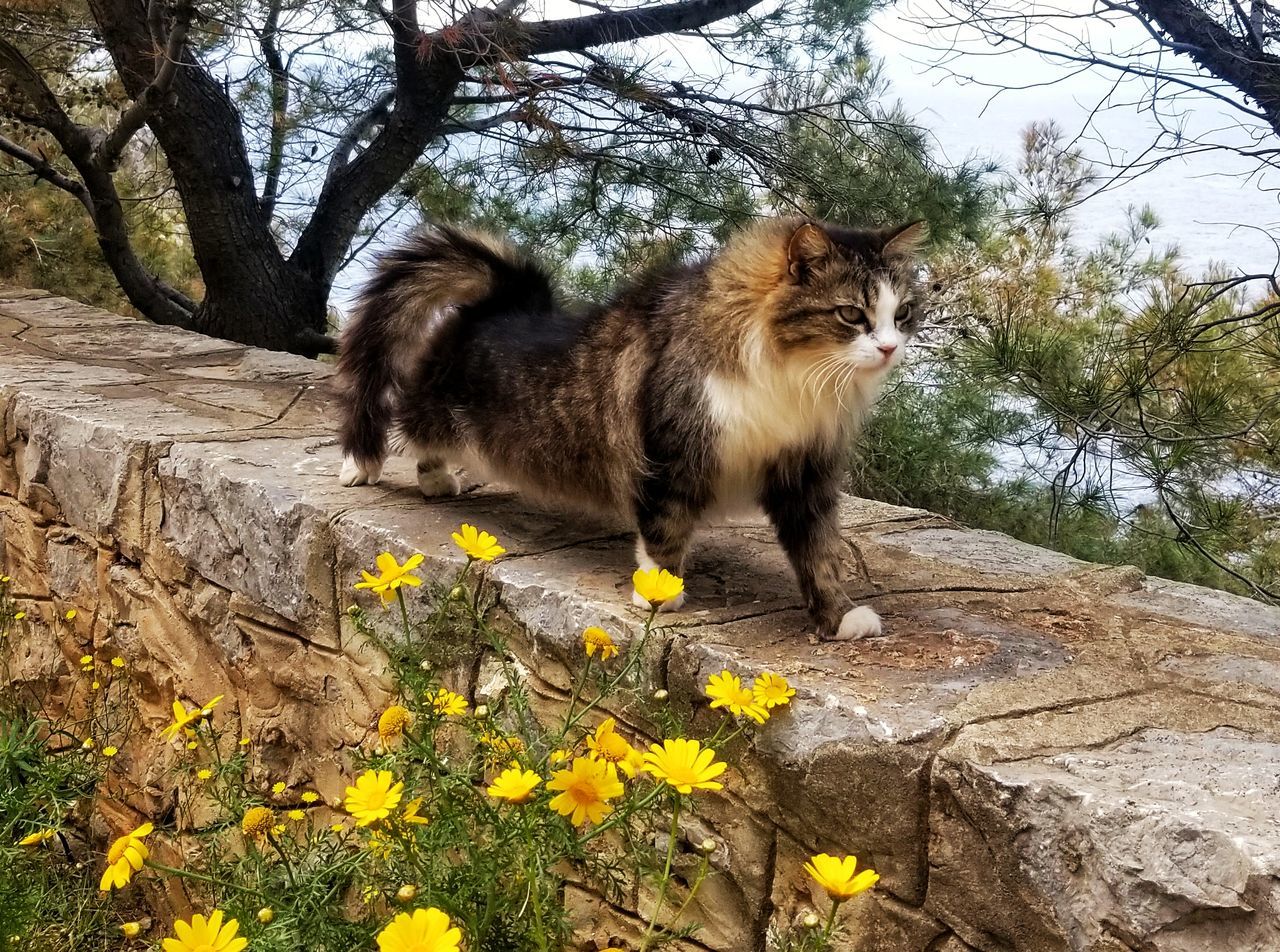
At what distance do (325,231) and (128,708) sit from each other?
120 inches

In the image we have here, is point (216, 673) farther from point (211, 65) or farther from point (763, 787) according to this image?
point (211, 65)

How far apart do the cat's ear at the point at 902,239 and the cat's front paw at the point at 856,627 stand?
623 mm

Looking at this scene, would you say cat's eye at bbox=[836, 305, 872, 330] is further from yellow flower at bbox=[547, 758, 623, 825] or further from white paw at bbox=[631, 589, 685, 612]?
yellow flower at bbox=[547, 758, 623, 825]

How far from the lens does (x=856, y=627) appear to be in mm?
1869

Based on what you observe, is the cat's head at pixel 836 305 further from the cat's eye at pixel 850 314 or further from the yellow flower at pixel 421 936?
the yellow flower at pixel 421 936

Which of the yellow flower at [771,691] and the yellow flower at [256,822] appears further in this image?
the yellow flower at [256,822]

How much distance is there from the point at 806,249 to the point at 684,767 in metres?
0.93

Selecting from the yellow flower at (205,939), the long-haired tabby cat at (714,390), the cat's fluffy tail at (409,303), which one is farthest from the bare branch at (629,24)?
the yellow flower at (205,939)

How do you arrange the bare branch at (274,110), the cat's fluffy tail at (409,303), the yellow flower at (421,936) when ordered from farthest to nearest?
the bare branch at (274,110) → the cat's fluffy tail at (409,303) → the yellow flower at (421,936)

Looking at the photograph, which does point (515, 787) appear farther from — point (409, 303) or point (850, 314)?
point (409, 303)

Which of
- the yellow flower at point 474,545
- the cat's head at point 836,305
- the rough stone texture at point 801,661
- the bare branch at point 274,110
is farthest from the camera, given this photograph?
the bare branch at point 274,110

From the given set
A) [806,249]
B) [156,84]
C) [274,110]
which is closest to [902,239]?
[806,249]

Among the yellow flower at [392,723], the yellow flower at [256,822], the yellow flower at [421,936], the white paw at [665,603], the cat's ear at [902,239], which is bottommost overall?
the yellow flower at [256,822]

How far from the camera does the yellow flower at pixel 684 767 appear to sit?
1266mm
